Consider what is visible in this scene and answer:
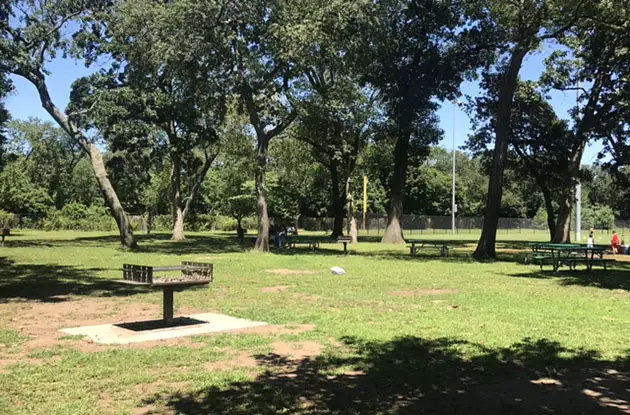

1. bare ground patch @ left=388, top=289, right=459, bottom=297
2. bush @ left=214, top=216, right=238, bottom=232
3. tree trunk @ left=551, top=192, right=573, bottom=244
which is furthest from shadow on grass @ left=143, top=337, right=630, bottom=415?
bush @ left=214, top=216, right=238, bottom=232

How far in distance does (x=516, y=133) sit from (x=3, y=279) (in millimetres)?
31532

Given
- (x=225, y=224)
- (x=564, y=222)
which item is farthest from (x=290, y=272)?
(x=225, y=224)

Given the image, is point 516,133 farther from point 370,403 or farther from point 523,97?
point 370,403

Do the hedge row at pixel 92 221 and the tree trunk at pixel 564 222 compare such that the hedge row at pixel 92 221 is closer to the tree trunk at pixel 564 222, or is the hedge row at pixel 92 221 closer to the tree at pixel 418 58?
the tree at pixel 418 58

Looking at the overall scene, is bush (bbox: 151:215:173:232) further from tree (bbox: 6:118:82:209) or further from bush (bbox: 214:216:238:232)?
tree (bbox: 6:118:82:209)

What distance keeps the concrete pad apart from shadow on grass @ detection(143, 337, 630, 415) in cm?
183

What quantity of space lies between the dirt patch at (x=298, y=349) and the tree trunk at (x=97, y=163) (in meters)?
21.2

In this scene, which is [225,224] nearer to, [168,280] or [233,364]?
[168,280]

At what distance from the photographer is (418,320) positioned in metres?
9.42

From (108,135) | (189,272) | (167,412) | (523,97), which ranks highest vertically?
(523,97)

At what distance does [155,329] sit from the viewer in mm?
8430

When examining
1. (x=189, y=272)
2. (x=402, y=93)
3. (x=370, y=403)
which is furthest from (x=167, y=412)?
(x=402, y=93)

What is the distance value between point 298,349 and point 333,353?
19.5 inches

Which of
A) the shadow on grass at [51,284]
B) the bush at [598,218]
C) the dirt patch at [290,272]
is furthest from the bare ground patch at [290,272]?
the bush at [598,218]
